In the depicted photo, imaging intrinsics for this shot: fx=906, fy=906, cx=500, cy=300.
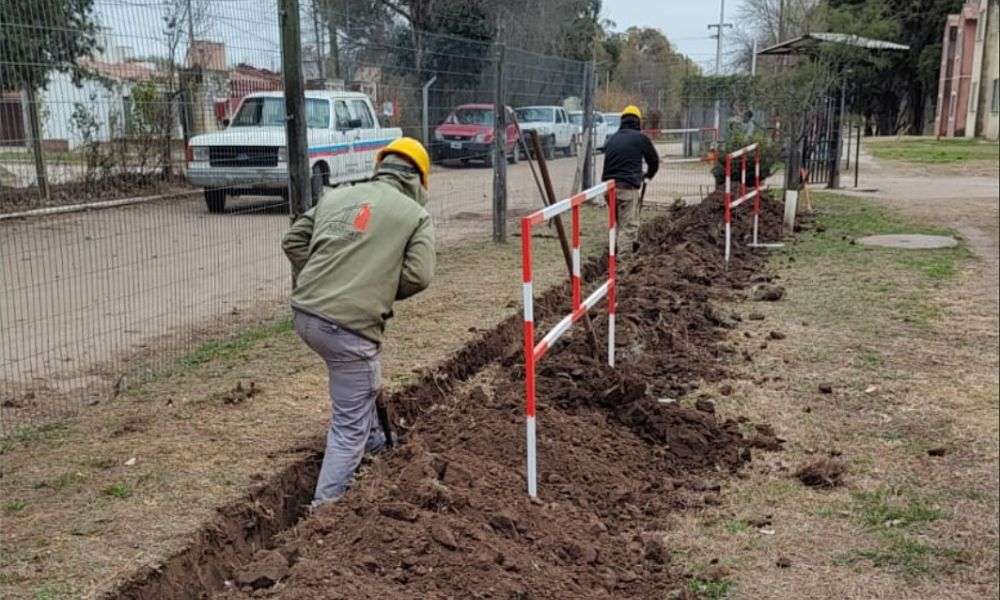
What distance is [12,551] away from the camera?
369cm

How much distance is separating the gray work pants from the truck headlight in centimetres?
283

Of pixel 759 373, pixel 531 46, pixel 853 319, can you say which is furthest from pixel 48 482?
pixel 531 46

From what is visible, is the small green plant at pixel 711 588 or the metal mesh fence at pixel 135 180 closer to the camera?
the small green plant at pixel 711 588

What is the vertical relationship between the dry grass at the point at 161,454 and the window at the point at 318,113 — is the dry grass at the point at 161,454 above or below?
below

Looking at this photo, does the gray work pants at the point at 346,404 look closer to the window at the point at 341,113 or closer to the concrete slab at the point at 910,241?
the window at the point at 341,113

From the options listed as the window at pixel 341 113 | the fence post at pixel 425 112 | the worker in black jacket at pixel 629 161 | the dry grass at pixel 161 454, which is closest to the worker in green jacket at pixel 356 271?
the dry grass at pixel 161 454

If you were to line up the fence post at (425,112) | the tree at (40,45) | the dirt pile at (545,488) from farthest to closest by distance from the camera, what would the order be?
the fence post at (425,112)
the tree at (40,45)
the dirt pile at (545,488)

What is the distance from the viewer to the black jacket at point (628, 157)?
35.0 ft

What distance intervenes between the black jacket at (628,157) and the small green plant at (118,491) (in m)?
7.43

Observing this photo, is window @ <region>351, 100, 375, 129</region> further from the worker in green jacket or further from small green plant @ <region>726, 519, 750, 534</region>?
small green plant @ <region>726, 519, 750, 534</region>

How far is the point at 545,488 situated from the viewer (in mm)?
4418

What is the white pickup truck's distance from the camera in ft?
22.6

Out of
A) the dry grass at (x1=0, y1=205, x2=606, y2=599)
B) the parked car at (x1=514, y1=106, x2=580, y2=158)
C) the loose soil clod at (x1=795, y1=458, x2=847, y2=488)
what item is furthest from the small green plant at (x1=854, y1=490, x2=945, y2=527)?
the parked car at (x1=514, y1=106, x2=580, y2=158)

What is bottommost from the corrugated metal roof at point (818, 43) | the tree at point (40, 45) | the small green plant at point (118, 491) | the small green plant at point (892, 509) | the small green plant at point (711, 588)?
the small green plant at point (711, 588)
